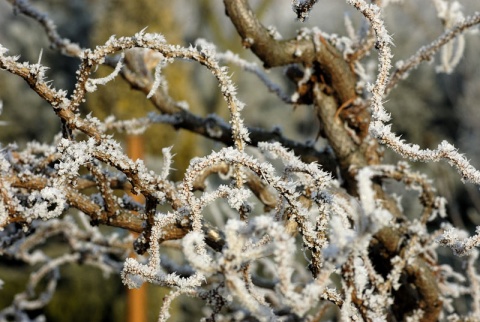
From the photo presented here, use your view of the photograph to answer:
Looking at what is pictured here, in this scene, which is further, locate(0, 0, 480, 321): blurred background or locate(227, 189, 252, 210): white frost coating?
locate(0, 0, 480, 321): blurred background

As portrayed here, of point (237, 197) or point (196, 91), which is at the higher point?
point (196, 91)

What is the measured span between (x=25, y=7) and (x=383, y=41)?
94 cm

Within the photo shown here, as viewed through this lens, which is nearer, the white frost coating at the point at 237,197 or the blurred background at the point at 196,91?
the white frost coating at the point at 237,197

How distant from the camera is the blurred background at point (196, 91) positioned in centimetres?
704

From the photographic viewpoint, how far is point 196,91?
424 inches

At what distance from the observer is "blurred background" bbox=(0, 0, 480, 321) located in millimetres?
7035

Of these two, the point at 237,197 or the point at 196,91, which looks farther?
the point at 196,91

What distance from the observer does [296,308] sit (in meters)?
0.57

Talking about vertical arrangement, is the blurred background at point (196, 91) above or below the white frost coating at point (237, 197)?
above

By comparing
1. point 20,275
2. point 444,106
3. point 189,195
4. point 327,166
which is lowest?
point 189,195

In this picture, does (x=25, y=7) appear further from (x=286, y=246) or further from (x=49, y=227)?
(x=286, y=246)

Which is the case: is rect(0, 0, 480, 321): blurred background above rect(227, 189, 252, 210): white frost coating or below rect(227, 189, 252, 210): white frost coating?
above

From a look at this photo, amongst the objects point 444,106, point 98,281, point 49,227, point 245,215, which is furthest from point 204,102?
point 245,215

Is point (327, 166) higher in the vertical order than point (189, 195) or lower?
higher
